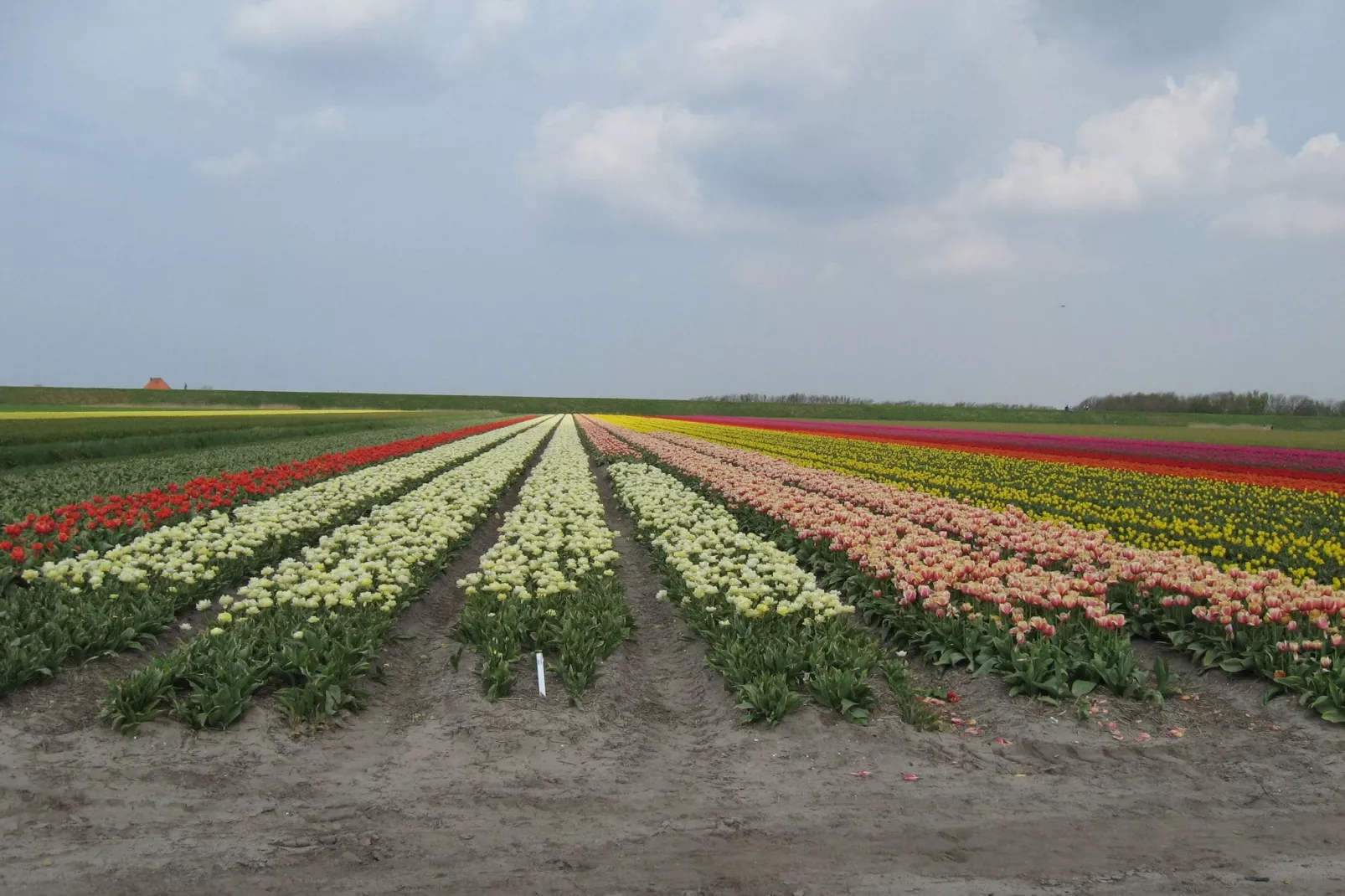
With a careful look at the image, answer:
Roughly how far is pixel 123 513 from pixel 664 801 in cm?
967

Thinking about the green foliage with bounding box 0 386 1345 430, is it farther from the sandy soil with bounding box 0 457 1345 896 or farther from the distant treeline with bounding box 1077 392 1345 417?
the sandy soil with bounding box 0 457 1345 896

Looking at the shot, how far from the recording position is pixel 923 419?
78875 mm

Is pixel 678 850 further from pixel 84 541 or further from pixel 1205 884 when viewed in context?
pixel 84 541

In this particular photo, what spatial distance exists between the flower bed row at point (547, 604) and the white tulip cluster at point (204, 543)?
274 cm

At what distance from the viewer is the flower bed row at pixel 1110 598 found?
19.9ft

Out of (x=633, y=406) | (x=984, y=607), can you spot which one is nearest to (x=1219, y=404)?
(x=633, y=406)

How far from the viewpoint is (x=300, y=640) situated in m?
6.41

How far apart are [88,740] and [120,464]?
17947mm

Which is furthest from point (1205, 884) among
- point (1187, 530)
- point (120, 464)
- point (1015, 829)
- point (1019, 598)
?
point (120, 464)

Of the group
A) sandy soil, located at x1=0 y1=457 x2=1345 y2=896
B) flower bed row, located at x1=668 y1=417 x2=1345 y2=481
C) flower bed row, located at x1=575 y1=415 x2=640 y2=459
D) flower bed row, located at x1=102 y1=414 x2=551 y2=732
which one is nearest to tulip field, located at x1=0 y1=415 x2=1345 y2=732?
flower bed row, located at x1=102 y1=414 x2=551 y2=732

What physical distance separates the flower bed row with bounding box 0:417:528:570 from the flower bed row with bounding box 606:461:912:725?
6872 millimetres

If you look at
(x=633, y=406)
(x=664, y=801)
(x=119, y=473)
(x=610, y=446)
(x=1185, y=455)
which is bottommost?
(x=664, y=801)

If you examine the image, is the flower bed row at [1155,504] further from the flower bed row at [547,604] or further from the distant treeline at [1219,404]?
the distant treeline at [1219,404]

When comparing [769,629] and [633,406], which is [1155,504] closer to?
[769,629]
